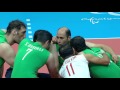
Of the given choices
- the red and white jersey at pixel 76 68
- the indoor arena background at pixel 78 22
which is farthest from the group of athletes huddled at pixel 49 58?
the indoor arena background at pixel 78 22

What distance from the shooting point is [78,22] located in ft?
32.2

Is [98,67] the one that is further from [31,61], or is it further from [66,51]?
[31,61]

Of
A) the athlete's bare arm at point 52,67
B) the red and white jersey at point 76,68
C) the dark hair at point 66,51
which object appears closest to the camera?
the red and white jersey at point 76,68

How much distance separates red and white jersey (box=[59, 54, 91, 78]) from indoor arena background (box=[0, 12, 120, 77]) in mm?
4586

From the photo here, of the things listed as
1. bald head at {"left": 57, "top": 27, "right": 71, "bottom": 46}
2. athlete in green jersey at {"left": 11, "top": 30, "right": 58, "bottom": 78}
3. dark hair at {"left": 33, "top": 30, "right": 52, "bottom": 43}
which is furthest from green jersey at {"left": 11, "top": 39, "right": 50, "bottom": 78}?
bald head at {"left": 57, "top": 27, "right": 71, "bottom": 46}

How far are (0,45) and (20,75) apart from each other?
516mm

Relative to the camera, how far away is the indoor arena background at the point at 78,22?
30.9 ft

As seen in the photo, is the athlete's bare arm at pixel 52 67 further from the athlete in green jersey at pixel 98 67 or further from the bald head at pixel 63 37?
the bald head at pixel 63 37

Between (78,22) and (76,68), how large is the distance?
208 inches

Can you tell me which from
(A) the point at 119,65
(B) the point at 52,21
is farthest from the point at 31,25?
(A) the point at 119,65

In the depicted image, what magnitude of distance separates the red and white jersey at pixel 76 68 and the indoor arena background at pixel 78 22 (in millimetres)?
4586

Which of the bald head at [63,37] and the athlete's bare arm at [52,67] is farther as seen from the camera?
the bald head at [63,37]
